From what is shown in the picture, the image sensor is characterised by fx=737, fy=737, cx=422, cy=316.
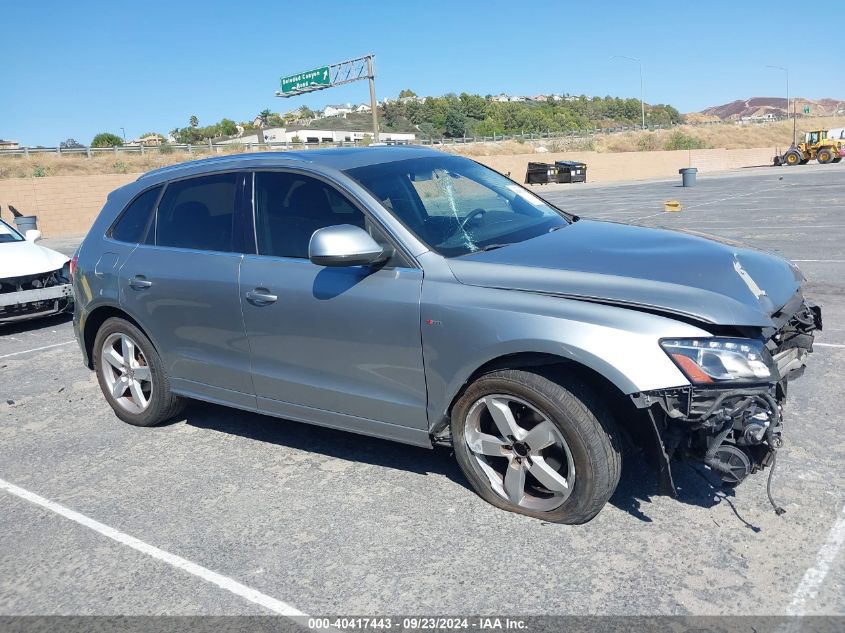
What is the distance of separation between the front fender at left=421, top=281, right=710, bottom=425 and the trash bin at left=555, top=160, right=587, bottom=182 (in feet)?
144

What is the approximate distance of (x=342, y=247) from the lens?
140 inches

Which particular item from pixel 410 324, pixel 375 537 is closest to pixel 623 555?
pixel 375 537

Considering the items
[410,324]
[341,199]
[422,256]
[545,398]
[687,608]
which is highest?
[341,199]

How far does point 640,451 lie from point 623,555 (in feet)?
1.53

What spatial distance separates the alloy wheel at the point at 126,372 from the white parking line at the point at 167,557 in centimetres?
99

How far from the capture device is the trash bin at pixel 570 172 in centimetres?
4572

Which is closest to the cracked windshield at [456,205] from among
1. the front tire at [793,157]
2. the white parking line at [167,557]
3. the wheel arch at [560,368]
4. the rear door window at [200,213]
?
the wheel arch at [560,368]

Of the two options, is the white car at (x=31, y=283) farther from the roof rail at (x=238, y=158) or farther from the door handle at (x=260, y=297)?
the door handle at (x=260, y=297)

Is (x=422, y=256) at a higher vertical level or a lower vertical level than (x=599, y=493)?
higher

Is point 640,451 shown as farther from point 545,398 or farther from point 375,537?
point 375,537

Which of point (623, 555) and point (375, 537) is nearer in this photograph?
point (623, 555)

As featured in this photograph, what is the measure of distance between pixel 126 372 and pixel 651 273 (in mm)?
3738

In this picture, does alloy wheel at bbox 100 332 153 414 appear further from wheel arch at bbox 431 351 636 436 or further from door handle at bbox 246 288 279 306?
wheel arch at bbox 431 351 636 436

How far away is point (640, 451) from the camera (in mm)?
3361
